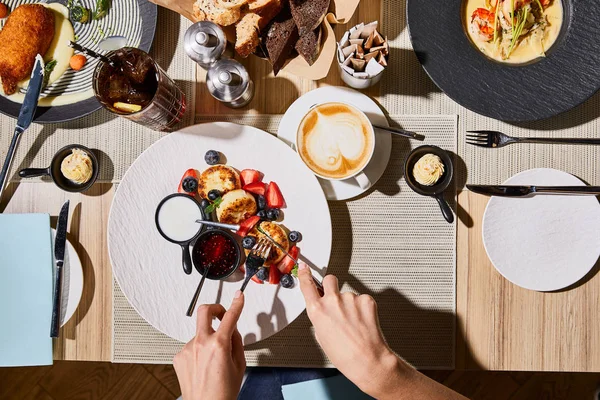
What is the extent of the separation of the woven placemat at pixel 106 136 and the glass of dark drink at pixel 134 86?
0.14 m

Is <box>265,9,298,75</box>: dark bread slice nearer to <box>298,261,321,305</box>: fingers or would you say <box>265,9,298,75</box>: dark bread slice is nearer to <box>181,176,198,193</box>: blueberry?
<box>181,176,198,193</box>: blueberry

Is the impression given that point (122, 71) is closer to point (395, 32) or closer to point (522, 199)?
point (395, 32)

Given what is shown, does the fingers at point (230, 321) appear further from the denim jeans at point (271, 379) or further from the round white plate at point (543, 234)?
the round white plate at point (543, 234)

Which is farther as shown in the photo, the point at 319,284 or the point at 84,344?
the point at 84,344

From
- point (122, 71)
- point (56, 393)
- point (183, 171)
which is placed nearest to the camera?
point (122, 71)

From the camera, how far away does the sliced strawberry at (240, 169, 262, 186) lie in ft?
3.92

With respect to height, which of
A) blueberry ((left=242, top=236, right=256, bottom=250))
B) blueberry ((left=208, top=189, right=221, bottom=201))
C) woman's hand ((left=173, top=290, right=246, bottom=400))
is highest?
blueberry ((left=208, top=189, right=221, bottom=201))

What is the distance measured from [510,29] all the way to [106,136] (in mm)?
1148

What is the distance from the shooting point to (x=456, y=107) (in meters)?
1.26

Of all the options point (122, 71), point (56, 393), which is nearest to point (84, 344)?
point (122, 71)

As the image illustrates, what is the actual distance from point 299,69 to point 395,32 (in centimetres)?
32

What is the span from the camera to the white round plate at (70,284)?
126cm

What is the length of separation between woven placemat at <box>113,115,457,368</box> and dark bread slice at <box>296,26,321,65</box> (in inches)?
12.3

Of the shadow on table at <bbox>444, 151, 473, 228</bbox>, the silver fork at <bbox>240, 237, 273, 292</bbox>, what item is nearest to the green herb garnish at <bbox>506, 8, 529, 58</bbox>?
the shadow on table at <bbox>444, 151, 473, 228</bbox>
